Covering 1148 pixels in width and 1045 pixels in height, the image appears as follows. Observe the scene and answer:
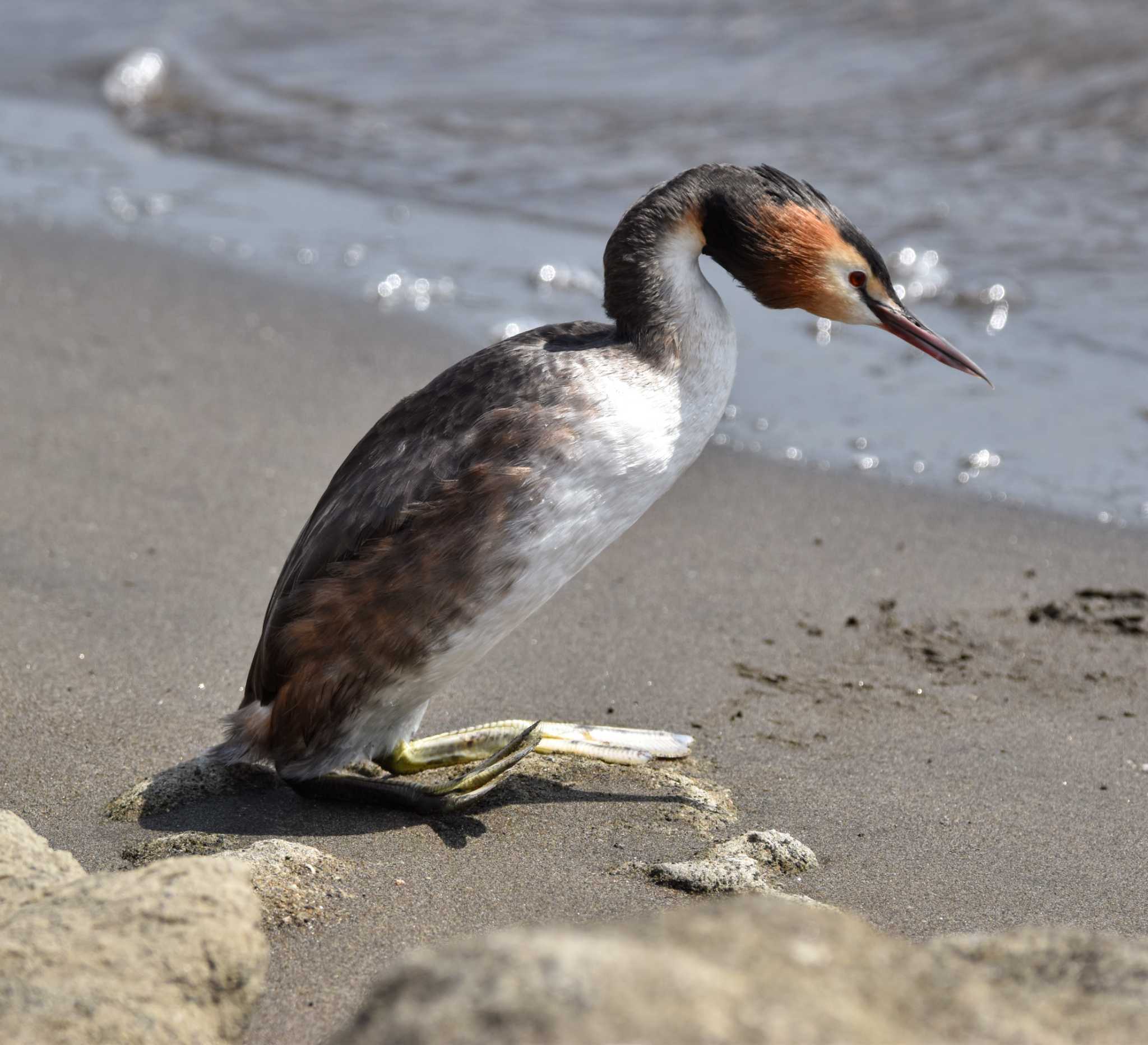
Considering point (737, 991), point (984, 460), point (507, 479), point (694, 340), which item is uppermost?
point (694, 340)

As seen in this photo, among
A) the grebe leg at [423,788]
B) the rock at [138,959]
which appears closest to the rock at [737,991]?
the rock at [138,959]

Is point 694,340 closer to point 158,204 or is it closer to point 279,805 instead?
point 279,805

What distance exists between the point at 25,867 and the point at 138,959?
444 millimetres

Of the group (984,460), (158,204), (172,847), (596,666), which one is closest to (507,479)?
(172,847)

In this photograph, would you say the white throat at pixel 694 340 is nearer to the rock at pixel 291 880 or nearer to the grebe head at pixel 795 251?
the grebe head at pixel 795 251

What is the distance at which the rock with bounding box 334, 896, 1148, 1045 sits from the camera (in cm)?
170

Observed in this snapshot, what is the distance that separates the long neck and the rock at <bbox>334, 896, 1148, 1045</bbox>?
79.6 inches

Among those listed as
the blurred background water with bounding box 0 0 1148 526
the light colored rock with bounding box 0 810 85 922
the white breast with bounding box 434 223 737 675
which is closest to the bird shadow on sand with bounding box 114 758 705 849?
the white breast with bounding box 434 223 737 675

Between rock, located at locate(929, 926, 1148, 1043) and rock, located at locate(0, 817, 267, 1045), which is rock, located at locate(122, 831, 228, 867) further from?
rock, located at locate(929, 926, 1148, 1043)

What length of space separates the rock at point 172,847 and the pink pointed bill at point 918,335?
6.97ft

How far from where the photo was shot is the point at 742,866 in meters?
3.43

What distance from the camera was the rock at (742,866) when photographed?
3.37 m

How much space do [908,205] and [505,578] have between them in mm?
5975

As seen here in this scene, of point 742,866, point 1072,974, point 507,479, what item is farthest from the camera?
point 507,479
